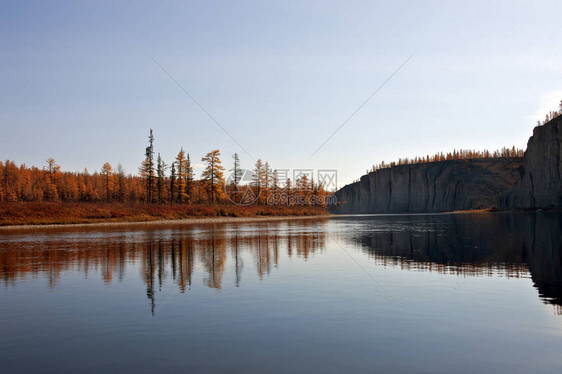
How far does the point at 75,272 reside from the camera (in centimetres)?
1694

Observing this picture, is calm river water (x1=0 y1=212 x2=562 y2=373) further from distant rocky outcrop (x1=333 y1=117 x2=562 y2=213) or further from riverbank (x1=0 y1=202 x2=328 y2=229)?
distant rocky outcrop (x1=333 y1=117 x2=562 y2=213)

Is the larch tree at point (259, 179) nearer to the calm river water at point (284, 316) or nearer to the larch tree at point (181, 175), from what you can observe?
the larch tree at point (181, 175)

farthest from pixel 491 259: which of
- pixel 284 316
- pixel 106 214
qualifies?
pixel 106 214

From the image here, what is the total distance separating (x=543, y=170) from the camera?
8938cm

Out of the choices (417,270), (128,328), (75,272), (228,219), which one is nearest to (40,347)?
(128,328)

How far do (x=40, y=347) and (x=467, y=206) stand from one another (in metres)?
157

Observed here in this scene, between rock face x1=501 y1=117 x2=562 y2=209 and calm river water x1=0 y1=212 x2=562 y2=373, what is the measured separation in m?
77.2

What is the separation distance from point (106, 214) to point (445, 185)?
133 metres

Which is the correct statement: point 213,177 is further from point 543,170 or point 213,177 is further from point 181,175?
point 543,170

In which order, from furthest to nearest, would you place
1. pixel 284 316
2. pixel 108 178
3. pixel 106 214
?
1. pixel 108 178
2. pixel 106 214
3. pixel 284 316

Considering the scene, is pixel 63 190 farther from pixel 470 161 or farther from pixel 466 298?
pixel 466 298

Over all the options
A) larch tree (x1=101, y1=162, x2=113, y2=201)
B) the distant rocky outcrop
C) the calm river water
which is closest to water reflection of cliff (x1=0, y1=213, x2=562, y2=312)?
the calm river water

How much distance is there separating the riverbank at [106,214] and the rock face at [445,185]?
91.1 metres

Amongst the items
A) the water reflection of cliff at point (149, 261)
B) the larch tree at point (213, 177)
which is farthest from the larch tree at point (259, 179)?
the water reflection of cliff at point (149, 261)
